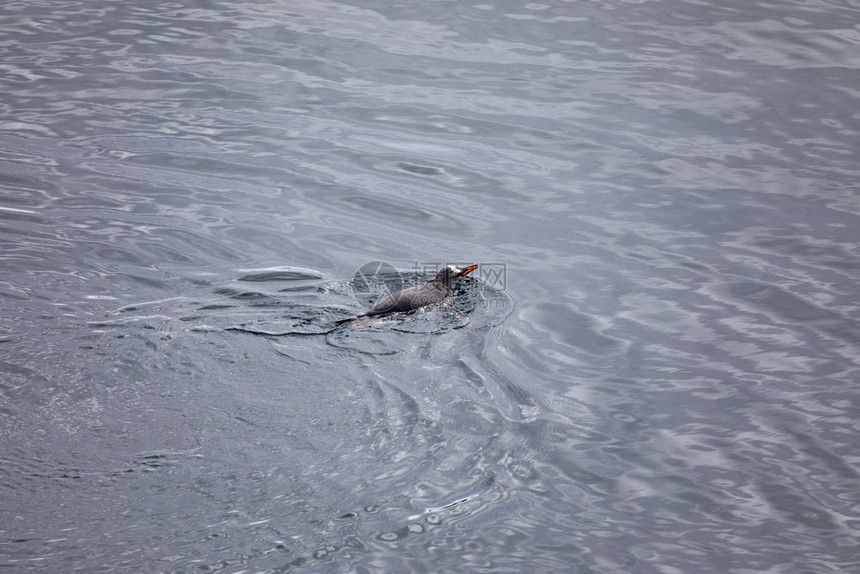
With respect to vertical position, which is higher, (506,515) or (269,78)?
(269,78)

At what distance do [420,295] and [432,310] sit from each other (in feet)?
0.62

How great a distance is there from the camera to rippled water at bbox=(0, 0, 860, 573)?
5.29 m

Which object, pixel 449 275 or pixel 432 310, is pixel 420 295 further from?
pixel 449 275

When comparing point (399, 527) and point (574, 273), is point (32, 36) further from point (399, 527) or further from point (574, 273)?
point (399, 527)

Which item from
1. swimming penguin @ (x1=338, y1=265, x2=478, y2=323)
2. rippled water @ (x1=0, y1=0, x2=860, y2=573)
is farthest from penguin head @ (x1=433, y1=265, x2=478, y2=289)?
rippled water @ (x1=0, y1=0, x2=860, y2=573)

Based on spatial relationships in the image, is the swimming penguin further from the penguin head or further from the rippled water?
the rippled water

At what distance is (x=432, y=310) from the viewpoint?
7.90 meters

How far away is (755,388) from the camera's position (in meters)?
6.96

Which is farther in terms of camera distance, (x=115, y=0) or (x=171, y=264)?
(x=115, y=0)

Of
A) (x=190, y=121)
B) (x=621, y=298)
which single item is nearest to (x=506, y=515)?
(x=621, y=298)

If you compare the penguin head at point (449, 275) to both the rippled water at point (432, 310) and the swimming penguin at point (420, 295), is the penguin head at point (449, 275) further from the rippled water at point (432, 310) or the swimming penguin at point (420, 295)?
the rippled water at point (432, 310)

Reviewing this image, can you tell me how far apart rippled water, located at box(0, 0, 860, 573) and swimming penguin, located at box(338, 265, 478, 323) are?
5.3 inches

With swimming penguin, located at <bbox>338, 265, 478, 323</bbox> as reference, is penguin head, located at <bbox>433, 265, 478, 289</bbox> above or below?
Result: above

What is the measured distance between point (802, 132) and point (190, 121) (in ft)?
28.9
